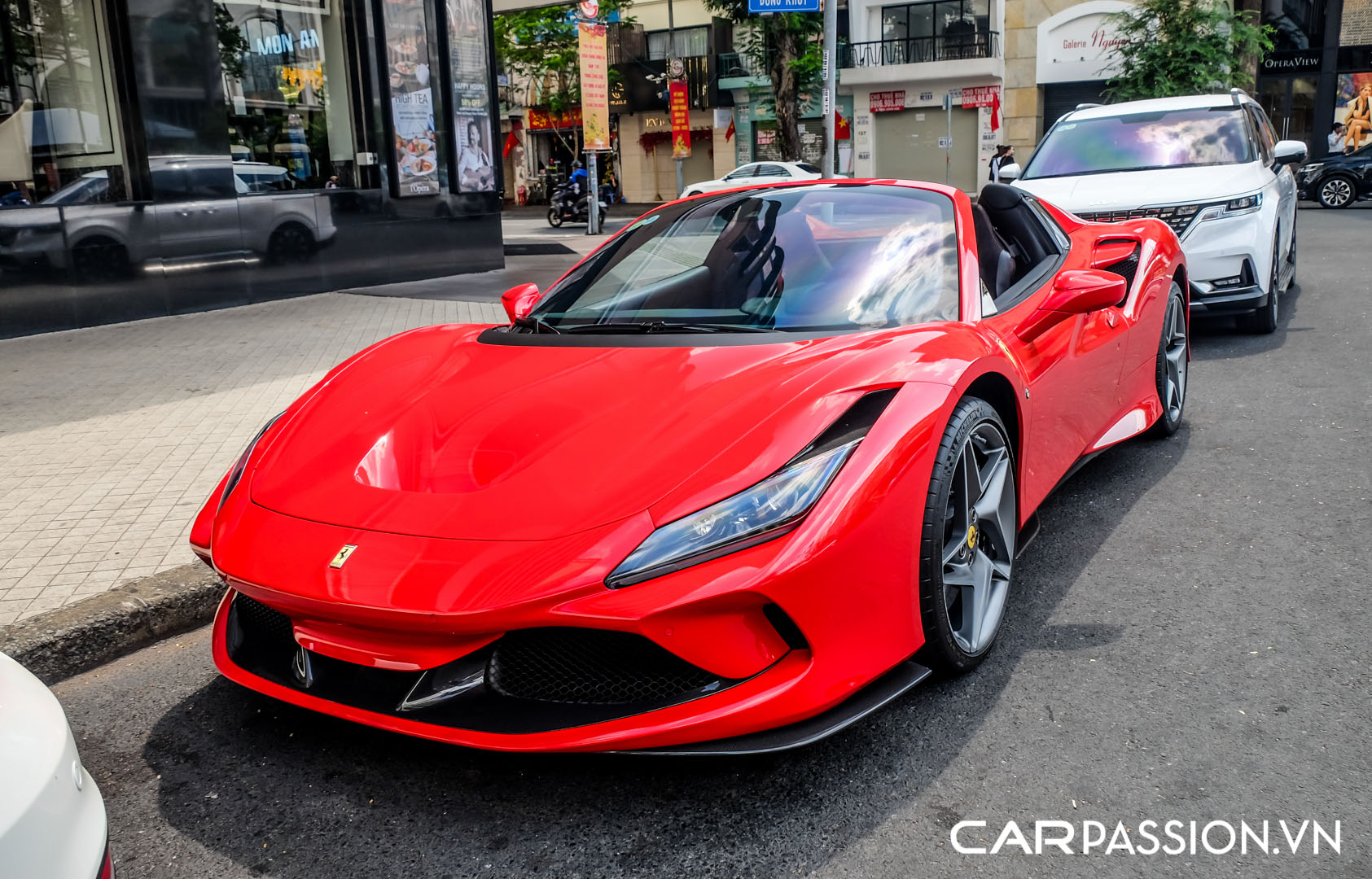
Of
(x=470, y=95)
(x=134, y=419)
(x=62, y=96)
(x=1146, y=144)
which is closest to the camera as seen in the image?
(x=134, y=419)

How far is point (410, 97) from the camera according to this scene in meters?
12.7

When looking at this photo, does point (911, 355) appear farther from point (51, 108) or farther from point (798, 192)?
point (51, 108)

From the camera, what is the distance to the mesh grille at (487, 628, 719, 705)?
2.21 meters

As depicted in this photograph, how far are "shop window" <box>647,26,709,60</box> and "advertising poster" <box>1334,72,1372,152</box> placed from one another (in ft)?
65.3

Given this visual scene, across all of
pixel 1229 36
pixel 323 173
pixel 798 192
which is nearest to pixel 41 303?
pixel 323 173

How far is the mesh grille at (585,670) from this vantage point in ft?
7.24

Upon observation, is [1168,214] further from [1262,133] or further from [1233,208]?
[1262,133]

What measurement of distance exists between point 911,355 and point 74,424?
16.0 feet

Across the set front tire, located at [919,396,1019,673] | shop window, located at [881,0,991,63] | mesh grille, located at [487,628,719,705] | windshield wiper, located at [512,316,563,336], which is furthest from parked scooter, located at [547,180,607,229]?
mesh grille, located at [487,628,719,705]

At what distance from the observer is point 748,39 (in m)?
37.5

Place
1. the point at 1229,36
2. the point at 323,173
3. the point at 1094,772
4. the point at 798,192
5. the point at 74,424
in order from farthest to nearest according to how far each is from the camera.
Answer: the point at 1229,36 < the point at 323,173 < the point at 74,424 < the point at 798,192 < the point at 1094,772

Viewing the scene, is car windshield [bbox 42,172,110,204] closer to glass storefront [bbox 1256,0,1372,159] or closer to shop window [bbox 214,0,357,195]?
shop window [bbox 214,0,357,195]

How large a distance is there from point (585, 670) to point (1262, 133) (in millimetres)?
8244

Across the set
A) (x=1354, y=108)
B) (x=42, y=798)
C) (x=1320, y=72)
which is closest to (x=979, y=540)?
(x=42, y=798)
